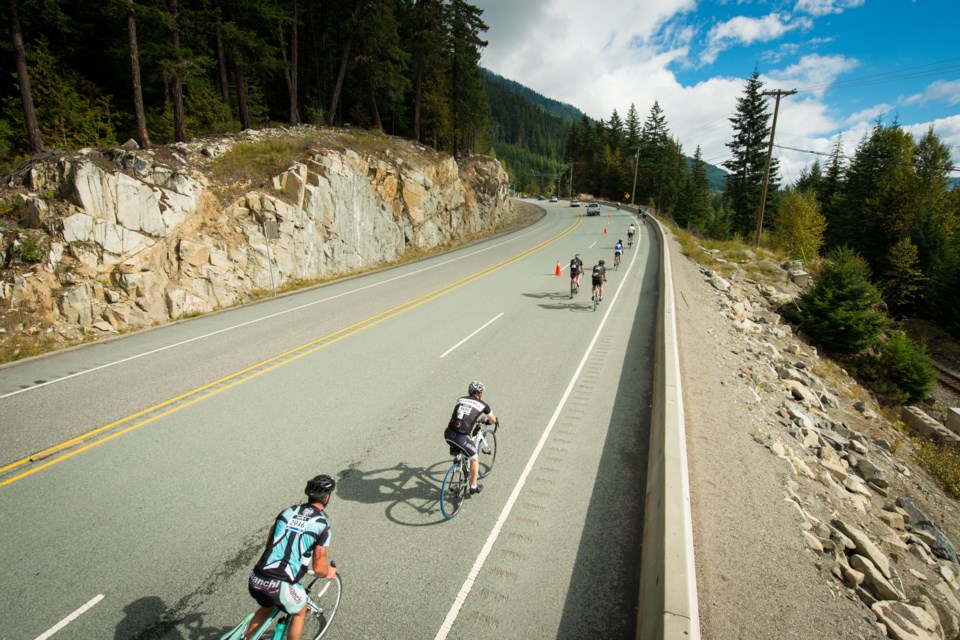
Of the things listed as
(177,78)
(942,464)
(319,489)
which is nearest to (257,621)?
(319,489)

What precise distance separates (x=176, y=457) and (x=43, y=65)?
23916 mm

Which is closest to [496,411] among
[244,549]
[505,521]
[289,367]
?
[505,521]

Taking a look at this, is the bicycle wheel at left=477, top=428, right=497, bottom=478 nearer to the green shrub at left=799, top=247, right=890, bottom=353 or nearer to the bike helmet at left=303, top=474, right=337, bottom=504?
the bike helmet at left=303, top=474, right=337, bottom=504

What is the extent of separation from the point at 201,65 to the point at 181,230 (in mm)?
10270

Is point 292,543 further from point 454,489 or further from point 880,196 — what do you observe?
point 880,196

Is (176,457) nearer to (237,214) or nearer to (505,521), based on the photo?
(505,521)

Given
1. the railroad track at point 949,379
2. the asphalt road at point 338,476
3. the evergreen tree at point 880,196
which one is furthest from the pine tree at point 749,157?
the asphalt road at point 338,476

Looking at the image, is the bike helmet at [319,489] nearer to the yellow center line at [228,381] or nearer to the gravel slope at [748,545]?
the gravel slope at [748,545]

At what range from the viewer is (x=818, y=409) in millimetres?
Result: 11523

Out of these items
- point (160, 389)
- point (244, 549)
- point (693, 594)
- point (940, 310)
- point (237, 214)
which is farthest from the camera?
point (940, 310)

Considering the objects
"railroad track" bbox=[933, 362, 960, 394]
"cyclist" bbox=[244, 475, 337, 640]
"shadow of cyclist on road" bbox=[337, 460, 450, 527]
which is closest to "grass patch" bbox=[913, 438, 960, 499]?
"railroad track" bbox=[933, 362, 960, 394]

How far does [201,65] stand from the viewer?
67.3 feet

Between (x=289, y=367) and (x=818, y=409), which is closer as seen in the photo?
(x=289, y=367)

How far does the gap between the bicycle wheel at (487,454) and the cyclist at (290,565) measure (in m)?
2.95
